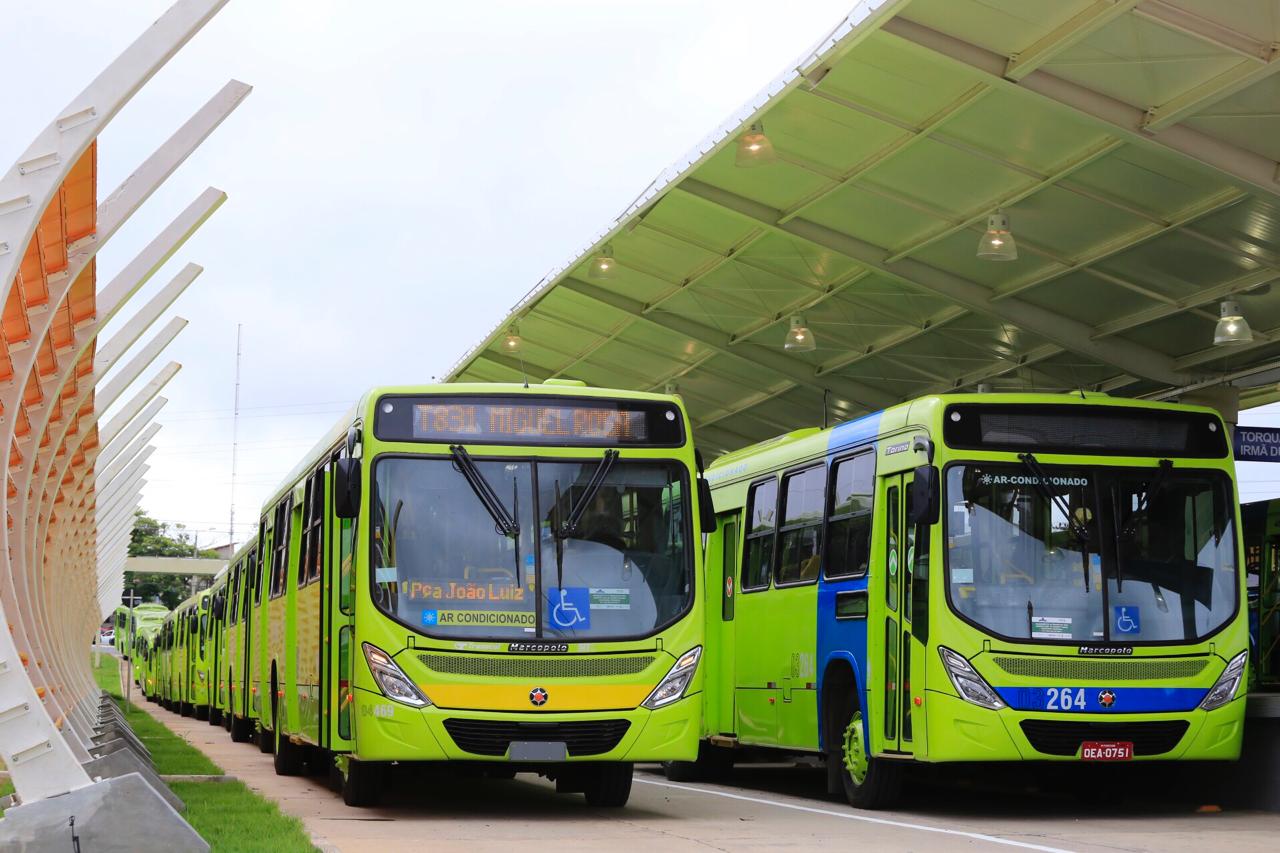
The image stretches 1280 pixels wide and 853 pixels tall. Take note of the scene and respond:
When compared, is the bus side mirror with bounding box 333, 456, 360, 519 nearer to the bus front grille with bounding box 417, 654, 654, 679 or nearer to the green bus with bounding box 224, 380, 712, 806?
the green bus with bounding box 224, 380, 712, 806

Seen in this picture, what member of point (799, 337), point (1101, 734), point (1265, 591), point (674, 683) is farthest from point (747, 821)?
point (799, 337)

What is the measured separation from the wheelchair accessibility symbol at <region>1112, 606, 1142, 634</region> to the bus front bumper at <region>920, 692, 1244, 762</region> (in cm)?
62

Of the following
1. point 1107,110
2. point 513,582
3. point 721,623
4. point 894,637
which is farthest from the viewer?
point 721,623

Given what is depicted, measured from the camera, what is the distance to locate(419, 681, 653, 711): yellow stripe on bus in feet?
43.4

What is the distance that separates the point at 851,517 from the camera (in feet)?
51.1

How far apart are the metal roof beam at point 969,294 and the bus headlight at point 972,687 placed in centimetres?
1071

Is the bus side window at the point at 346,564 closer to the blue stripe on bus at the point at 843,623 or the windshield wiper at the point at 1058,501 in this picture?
the blue stripe on bus at the point at 843,623

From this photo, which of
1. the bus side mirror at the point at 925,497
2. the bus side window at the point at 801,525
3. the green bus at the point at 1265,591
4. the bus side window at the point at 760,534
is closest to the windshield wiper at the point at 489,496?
the bus side mirror at the point at 925,497

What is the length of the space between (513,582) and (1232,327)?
11.1 m

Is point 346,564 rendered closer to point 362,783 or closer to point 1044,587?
point 362,783

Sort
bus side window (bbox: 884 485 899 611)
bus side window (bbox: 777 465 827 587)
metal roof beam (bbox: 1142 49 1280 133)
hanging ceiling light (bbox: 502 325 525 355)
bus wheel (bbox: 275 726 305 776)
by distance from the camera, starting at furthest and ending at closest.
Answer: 1. hanging ceiling light (bbox: 502 325 525 355)
2. bus wheel (bbox: 275 726 305 776)
3. bus side window (bbox: 777 465 827 587)
4. metal roof beam (bbox: 1142 49 1280 133)
5. bus side window (bbox: 884 485 899 611)

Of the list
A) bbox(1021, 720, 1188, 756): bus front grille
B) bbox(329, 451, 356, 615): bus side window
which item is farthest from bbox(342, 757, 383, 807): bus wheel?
bbox(1021, 720, 1188, 756): bus front grille

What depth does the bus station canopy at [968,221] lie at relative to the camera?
672 inches

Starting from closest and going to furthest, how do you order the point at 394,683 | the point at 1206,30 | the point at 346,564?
the point at 394,683
the point at 346,564
the point at 1206,30
